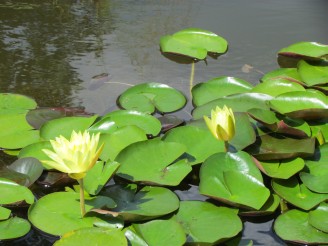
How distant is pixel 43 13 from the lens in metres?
2.82

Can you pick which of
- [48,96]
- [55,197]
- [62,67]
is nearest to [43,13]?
[62,67]

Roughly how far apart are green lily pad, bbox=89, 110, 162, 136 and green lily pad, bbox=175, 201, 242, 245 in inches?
14.9

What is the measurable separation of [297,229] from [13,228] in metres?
0.72

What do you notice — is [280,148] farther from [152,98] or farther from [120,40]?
[120,40]

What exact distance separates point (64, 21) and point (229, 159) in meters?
1.56

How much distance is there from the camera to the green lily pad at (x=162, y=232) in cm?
122

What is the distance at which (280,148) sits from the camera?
158 cm

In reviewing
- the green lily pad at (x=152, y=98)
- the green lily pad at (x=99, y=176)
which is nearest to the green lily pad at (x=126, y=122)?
the green lily pad at (x=152, y=98)

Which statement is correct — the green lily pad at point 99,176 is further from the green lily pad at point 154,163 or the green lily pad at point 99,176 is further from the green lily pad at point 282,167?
the green lily pad at point 282,167

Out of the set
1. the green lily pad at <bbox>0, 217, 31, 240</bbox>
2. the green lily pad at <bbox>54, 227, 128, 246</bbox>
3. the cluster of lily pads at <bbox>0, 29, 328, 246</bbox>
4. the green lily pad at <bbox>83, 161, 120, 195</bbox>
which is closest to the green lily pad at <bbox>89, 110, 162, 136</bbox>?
the cluster of lily pads at <bbox>0, 29, 328, 246</bbox>

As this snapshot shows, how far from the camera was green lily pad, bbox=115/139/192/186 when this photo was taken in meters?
1.47

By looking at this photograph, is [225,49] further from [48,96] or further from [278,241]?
[278,241]

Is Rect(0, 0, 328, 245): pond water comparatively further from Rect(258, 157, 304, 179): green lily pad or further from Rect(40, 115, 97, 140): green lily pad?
Rect(258, 157, 304, 179): green lily pad

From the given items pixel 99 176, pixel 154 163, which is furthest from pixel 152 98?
pixel 99 176
